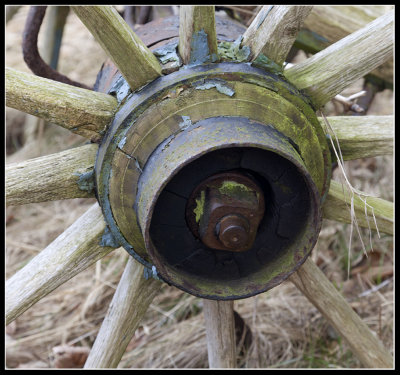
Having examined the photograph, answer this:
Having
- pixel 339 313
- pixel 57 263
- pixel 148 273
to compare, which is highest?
pixel 57 263

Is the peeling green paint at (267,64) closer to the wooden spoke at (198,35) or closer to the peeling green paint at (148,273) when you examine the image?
the wooden spoke at (198,35)

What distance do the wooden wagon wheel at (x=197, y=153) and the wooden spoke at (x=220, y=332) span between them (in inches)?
10.4

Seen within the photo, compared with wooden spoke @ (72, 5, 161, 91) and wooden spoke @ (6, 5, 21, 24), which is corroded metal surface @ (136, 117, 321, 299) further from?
wooden spoke @ (6, 5, 21, 24)

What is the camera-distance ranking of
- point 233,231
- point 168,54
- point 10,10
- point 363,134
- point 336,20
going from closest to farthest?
point 233,231
point 168,54
point 363,134
point 336,20
point 10,10

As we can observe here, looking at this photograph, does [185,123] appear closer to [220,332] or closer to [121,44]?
[121,44]

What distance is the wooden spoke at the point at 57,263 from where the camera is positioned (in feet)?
4.35

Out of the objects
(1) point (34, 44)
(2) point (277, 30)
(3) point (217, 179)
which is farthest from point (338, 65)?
(1) point (34, 44)

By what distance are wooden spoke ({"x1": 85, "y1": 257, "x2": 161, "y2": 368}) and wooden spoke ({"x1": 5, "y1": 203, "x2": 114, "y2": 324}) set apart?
11 cm

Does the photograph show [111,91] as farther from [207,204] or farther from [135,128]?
[207,204]

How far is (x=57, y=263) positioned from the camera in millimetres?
1347

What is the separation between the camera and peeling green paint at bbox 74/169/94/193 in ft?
A: 4.39

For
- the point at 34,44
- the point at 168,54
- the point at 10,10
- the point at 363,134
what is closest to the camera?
the point at 168,54

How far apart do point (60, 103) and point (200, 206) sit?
0.39 metres

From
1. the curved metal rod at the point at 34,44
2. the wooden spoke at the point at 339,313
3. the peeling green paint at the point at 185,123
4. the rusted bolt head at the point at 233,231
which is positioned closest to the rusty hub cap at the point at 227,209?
the rusted bolt head at the point at 233,231
